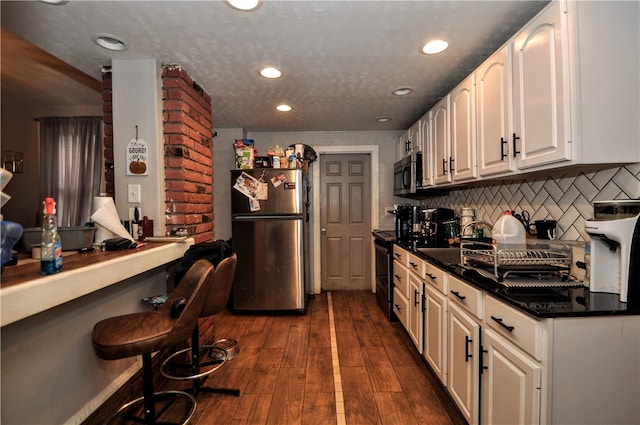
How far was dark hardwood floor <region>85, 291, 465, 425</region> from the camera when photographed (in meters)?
1.87

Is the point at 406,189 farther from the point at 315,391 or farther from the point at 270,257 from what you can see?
the point at 315,391

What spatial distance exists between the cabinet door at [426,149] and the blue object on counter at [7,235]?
2.87 metres

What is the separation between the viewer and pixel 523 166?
164 cm

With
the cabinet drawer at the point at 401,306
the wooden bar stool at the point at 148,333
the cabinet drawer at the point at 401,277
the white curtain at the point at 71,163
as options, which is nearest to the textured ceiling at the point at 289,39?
the white curtain at the point at 71,163

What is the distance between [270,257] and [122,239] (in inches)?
71.7

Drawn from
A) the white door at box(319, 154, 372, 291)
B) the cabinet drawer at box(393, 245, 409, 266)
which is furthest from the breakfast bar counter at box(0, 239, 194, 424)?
the white door at box(319, 154, 372, 291)

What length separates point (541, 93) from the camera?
1477 mm

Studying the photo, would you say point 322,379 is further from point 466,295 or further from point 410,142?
point 410,142

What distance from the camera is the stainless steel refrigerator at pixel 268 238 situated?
3.48 metres

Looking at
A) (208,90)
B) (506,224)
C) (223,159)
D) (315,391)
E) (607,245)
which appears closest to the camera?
(607,245)

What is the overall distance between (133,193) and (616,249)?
2.76 meters

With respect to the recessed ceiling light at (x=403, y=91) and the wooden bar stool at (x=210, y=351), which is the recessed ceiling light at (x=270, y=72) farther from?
the wooden bar stool at (x=210, y=351)

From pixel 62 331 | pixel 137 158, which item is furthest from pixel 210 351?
pixel 137 158

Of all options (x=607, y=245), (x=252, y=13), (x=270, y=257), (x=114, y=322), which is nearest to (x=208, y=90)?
(x=252, y=13)
